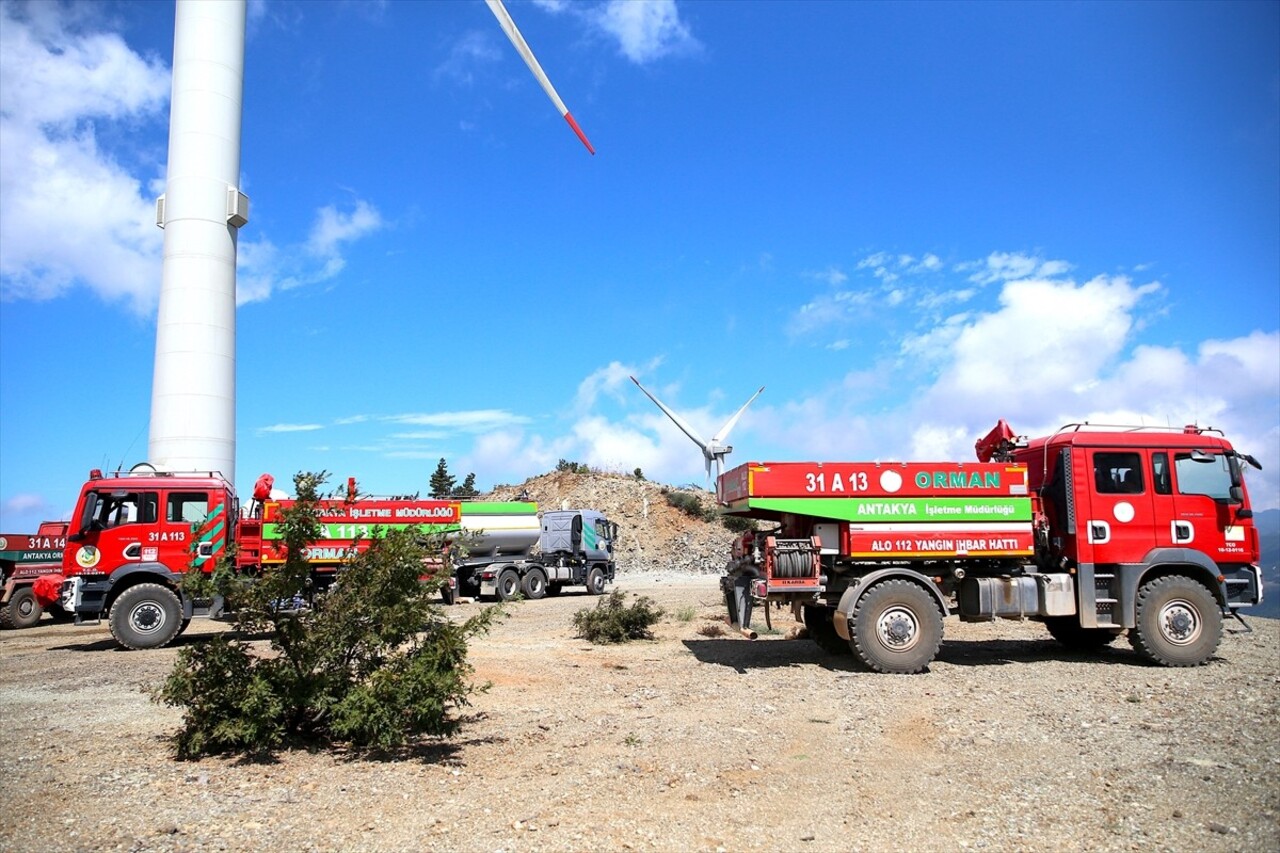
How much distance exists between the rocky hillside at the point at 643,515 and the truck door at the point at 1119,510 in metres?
38.2

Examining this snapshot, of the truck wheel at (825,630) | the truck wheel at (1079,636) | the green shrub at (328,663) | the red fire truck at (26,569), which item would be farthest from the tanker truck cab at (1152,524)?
the red fire truck at (26,569)

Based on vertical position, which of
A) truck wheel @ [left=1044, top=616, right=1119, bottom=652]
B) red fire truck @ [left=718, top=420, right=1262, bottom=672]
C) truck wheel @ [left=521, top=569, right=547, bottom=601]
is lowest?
truck wheel @ [left=1044, top=616, right=1119, bottom=652]

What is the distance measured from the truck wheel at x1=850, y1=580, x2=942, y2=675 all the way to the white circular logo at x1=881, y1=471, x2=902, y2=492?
51.3 inches

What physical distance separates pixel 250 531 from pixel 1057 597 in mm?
15303

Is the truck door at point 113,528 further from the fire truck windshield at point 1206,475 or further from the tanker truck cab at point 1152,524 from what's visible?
the fire truck windshield at point 1206,475

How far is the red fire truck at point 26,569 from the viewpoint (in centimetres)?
2127

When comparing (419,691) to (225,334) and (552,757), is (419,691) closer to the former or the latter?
(552,757)

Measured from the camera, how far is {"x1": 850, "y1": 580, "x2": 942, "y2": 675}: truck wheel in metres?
11.8

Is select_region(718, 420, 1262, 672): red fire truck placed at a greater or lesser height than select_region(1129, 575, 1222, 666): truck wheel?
greater

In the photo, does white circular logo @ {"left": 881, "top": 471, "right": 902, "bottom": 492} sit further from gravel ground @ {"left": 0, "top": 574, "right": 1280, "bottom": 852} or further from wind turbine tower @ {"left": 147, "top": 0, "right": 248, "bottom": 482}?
wind turbine tower @ {"left": 147, "top": 0, "right": 248, "bottom": 482}

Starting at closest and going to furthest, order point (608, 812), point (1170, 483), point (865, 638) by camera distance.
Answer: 1. point (608, 812)
2. point (865, 638)
3. point (1170, 483)

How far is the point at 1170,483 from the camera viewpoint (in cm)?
1267

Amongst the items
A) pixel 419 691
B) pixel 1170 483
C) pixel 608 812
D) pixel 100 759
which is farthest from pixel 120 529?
pixel 1170 483

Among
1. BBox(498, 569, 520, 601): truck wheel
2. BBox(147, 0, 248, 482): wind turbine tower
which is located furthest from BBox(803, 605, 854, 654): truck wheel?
BBox(147, 0, 248, 482): wind turbine tower
